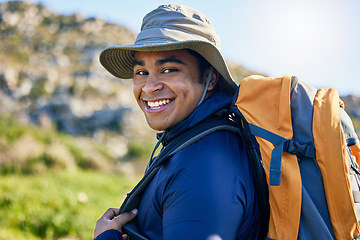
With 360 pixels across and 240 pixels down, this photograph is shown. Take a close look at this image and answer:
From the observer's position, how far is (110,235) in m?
1.53

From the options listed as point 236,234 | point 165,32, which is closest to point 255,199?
point 236,234

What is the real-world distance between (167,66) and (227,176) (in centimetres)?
69

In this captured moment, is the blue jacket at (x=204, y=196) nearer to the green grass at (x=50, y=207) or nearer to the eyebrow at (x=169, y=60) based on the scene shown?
the eyebrow at (x=169, y=60)

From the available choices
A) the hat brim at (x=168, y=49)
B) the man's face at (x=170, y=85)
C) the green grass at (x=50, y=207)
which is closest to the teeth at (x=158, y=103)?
the man's face at (x=170, y=85)

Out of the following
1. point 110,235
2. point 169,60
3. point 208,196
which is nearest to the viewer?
point 208,196

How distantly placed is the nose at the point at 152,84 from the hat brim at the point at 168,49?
0.15 meters

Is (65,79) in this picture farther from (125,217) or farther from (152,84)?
(125,217)

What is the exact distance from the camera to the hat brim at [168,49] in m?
1.61

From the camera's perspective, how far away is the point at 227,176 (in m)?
1.24

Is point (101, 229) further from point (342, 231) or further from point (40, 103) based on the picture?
point (40, 103)

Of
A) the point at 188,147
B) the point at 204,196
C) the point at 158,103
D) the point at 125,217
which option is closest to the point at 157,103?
the point at 158,103

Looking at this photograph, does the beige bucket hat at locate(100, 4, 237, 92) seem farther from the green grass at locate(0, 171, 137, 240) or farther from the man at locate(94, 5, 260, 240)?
the green grass at locate(0, 171, 137, 240)

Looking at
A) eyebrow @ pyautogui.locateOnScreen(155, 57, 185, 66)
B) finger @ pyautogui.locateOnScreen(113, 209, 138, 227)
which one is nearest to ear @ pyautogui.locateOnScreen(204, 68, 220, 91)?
Answer: eyebrow @ pyautogui.locateOnScreen(155, 57, 185, 66)

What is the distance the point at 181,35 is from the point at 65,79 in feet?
101
